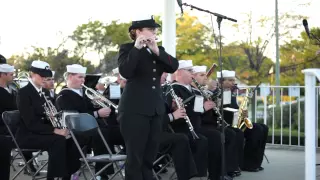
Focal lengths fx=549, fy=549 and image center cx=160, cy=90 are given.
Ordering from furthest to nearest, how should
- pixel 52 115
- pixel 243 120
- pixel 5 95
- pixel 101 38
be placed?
1. pixel 101 38
2. pixel 243 120
3. pixel 5 95
4. pixel 52 115

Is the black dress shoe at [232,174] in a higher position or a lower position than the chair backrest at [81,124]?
lower

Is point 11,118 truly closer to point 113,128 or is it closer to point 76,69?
point 76,69

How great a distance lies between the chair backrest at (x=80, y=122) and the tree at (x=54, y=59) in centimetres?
1850

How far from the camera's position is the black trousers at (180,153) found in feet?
20.5

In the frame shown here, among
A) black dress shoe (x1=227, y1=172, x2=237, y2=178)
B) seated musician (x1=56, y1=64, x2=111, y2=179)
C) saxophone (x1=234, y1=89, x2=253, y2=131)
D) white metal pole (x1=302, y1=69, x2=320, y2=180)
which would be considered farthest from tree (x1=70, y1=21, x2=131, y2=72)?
white metal pole (x1=302, y1=69, x2=320, y2=180)

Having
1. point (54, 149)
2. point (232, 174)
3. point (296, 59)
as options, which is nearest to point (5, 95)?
point (54, 149)

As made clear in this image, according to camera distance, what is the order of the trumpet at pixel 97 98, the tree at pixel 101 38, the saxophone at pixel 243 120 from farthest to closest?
the tree at pixel 101 38
the saxophone at pixel 243 120
the trumpet at pixel 97 98

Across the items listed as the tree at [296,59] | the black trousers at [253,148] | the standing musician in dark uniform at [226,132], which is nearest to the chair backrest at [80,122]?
the standing musician in dark uniform at [226,132]

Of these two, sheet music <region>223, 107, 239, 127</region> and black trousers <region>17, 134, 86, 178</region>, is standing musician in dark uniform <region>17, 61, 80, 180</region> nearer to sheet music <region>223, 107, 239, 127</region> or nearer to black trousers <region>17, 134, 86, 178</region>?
black trousers <region>17, 134, 86, 178</region>

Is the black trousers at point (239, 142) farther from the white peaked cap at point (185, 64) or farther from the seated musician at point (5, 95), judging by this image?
the seated musician at point (5, 95)

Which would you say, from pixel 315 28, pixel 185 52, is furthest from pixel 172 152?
pixel 185 52

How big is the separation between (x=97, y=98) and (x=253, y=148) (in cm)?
263

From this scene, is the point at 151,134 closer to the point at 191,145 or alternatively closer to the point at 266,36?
the point at 191,145

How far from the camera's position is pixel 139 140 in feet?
16.0
